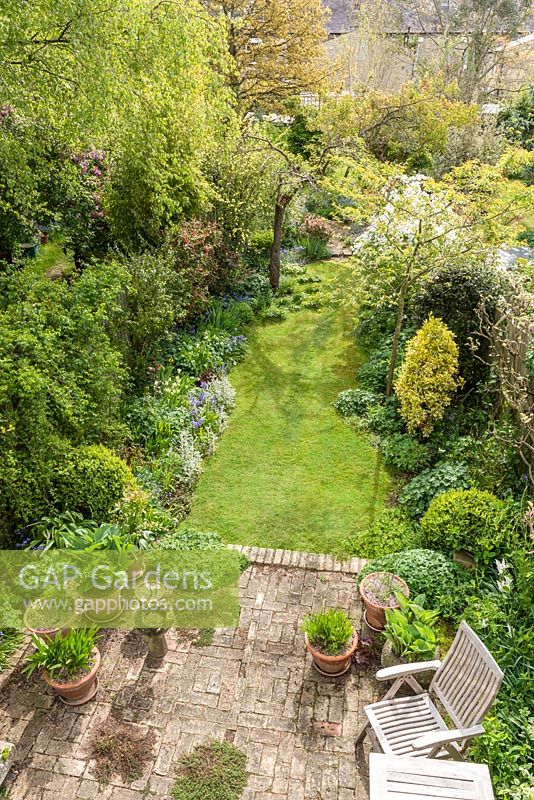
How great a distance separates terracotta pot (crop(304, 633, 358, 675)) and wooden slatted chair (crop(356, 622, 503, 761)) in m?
0.65

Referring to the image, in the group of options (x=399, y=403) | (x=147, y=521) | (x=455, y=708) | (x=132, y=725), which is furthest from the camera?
(x=399, y=403)

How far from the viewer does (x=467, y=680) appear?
4.43 meters

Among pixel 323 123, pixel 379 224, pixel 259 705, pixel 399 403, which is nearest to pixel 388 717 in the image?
pixel 259 705

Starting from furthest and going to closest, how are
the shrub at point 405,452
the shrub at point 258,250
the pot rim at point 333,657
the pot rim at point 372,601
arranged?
the shrub at point 258,250 < the shrub at point 405,452 < the pot rim at point 372,601 < the pot rim at point 333,657

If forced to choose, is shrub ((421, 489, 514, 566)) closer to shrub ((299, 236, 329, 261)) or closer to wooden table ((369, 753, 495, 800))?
wooden table ((369, 753, 495, 800))

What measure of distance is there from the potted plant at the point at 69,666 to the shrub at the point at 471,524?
408 cm

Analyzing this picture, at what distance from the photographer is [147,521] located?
6809 millimetres

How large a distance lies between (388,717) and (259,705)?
132 cm

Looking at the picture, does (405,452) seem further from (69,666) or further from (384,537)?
(69,666)

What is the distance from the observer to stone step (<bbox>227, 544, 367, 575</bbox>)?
659cm

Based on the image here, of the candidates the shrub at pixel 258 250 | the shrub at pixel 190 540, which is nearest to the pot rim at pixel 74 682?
the shrub at pixel 190 540

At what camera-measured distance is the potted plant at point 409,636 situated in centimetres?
508

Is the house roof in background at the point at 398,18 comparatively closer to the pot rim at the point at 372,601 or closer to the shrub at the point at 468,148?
the shrub at the point at 468,148

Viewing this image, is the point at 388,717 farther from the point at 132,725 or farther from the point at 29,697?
the point at 29,697
